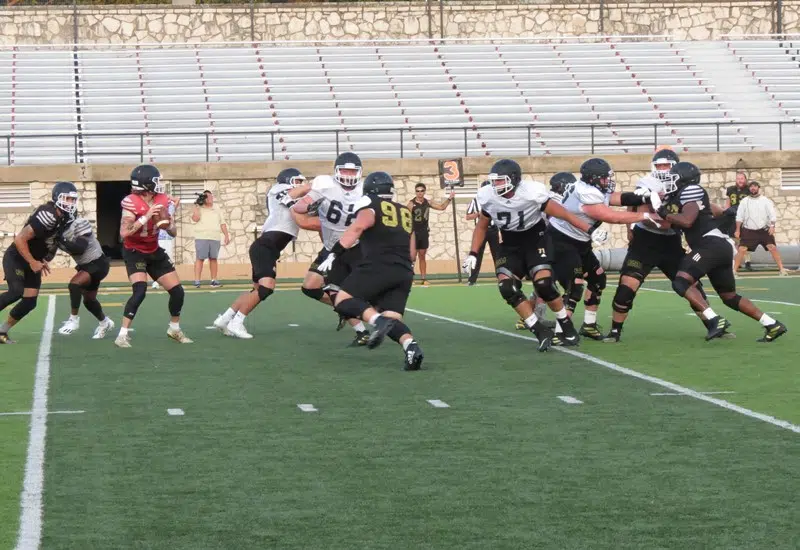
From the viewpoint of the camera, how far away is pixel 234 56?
37.5 meters

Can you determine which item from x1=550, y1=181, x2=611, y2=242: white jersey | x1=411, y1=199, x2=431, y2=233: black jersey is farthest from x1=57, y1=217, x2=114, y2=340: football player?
x1=411, y1=199, x2=431, y2=233: black jersey

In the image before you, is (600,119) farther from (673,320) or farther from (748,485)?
(748,485)

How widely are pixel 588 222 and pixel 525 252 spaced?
132cm

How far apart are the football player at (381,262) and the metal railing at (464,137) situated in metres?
20.0

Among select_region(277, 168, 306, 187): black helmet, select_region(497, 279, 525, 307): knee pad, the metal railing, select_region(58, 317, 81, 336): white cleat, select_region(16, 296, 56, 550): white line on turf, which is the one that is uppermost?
the metal railing

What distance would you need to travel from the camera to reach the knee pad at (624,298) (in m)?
14.2

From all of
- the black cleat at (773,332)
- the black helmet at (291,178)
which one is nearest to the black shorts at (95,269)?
the black helmet at (291,178)

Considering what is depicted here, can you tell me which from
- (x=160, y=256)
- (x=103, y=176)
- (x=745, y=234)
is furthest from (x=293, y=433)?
(x=103, y=176)

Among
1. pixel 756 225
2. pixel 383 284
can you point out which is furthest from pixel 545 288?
pixel 756 225

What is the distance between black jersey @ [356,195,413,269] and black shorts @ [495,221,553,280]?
1.64m

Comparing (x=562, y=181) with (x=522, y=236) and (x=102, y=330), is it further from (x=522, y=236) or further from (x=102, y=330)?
(x=102, y=330)

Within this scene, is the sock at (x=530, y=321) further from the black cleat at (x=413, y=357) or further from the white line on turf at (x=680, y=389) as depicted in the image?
the black cleat at (x=413, y=357)

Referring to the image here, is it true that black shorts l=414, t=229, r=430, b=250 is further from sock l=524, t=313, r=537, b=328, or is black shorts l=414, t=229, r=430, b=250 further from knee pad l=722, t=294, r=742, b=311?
sock l=524, t=313, r=537, b=328

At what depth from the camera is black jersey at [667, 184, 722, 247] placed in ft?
45.1
